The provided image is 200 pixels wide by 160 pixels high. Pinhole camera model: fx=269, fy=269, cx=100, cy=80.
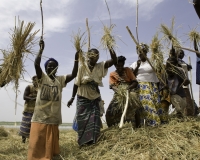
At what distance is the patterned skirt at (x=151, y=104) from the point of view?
16.3ft

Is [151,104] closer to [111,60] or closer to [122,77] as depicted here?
[122,77]

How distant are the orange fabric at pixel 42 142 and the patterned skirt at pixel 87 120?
0.46 meters

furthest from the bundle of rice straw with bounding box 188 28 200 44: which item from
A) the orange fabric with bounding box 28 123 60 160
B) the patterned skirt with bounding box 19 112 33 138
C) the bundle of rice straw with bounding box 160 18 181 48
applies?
the patterned skirt with bounding box 19 112 33 138

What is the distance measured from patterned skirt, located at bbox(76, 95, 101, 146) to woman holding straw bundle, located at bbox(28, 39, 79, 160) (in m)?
0.36

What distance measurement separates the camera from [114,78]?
5.21 meters

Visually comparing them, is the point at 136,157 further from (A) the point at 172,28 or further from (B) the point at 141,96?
(A) the point at 172,28

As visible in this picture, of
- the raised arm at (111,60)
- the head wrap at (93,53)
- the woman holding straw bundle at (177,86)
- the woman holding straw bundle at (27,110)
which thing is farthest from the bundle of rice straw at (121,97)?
the woman holding straw bundle at (27,110)

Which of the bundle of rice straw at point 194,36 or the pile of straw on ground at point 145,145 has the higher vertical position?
the bundle of rice straw at point 194,36

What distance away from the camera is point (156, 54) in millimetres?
5332

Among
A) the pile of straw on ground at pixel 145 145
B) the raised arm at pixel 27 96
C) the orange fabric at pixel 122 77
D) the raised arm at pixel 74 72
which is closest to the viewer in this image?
the pile of straw on ground at pixel 145 145

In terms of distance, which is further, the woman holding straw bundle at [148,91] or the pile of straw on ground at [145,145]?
the woman holding straw bundle at [148,91]

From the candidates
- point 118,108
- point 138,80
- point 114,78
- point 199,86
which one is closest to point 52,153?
point 118,108

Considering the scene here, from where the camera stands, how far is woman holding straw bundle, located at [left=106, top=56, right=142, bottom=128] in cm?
491

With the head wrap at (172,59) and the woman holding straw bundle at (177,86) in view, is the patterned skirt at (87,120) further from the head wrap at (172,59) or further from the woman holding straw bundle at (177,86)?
the head wrap at (172,59)
